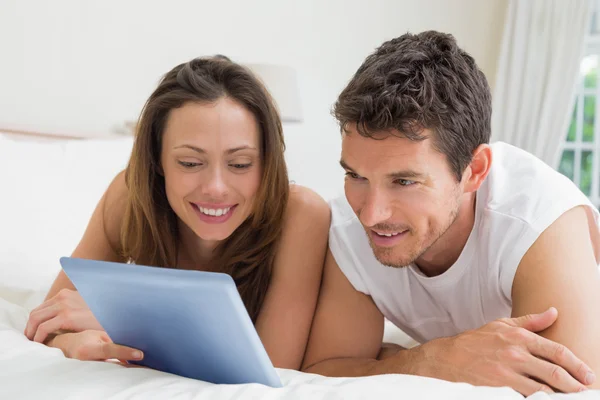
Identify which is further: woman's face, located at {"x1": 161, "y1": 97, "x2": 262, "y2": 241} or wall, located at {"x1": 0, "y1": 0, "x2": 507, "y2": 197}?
wall, located at {"x1": 0, "y1": 0, "x2": 507, "y2": 197}

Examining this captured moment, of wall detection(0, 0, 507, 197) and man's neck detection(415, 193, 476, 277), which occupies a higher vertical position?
wall detection(0, 0, 507, 197)

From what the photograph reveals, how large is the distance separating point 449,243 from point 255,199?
0.45m

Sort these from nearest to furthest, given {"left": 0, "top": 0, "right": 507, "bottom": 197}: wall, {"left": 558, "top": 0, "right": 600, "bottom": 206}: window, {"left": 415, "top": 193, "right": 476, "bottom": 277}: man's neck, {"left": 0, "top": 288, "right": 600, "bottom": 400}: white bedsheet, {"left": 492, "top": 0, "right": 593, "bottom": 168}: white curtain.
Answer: {"left": 0, "top": 288, "right": 600, "bottom": 400}: white bedsheet
{"left": 415, "top": 193, "right": 476, "bottom": 277}: man's neck
{"left": 0, "top": 0, "right": 507, "bottom": 197}: wall
{"left": 492, "top": 0, "right": 593, "bottom": 168}: white curtain
{"left": 558, "top": 0, "right": 600, "bottom": 206}: window

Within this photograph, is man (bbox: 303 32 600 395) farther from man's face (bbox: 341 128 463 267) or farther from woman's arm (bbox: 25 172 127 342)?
woman's arm (bbox: 25 172 127 342)

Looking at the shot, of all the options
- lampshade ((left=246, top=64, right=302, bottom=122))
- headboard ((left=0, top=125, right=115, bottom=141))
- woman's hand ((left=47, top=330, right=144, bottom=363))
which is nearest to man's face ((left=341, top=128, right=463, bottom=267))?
woman's hand ((left=47, top=330, right=144, bottom=363))

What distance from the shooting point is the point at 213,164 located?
5.15 ft

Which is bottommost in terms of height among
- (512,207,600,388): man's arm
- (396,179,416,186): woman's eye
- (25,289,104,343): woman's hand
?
(25,289,104,343): woman's hand

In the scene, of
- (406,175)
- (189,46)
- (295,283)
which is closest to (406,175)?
(406,175)

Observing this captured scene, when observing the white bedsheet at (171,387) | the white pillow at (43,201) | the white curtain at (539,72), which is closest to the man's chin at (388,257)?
the white bedsheet at (171,387)

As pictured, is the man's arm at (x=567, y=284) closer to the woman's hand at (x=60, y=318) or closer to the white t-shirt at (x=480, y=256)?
the white t-shirt at (x=480, y=256)

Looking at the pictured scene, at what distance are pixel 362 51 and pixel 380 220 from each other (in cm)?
314

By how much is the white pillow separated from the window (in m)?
3.30

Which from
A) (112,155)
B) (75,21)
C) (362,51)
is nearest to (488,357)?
(112,155)

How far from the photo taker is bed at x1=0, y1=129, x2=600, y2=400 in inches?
38.3
